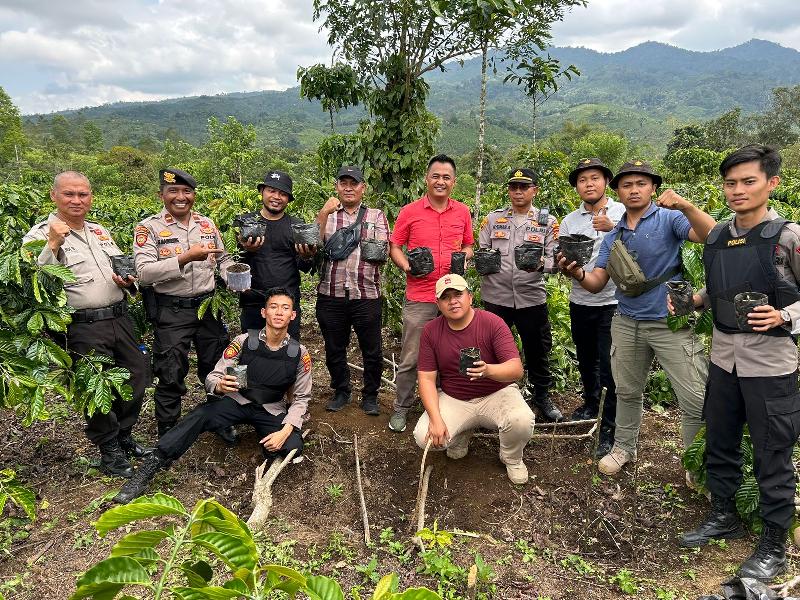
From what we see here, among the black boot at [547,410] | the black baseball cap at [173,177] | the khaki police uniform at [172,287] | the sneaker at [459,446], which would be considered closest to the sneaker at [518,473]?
the sneaker at [459,446]

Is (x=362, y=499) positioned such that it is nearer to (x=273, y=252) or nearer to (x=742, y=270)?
(x=273, y=252)

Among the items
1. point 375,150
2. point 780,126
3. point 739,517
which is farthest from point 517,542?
point 780,126

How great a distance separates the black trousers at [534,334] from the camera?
13.4 feet

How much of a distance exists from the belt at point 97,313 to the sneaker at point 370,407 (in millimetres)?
2035

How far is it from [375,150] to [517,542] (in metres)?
4.13

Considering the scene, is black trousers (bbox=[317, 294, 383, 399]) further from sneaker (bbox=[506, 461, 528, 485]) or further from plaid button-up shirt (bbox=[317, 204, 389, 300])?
sneaker (bbox=[506, 461, 528, 485])

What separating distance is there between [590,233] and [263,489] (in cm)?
298

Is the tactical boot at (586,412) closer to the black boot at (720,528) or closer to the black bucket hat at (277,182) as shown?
the black boot at (720,528)

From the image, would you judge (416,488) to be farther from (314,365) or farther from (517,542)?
(314,365)

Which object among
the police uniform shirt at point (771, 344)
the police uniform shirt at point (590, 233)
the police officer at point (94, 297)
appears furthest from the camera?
the police uniform shirt at point (590, 233)

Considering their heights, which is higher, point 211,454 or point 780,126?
point 780,126

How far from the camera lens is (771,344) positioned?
8.48 feet

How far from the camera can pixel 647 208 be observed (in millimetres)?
3240

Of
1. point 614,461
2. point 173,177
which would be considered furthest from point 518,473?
point 173,177
